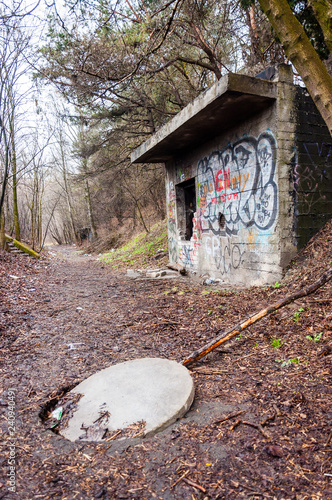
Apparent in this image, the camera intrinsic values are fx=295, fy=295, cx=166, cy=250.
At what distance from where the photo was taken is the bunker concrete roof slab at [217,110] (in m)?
4.64

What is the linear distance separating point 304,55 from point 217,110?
2171 millimetres

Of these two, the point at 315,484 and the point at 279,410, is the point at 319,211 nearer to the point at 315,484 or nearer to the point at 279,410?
the point at 279,410

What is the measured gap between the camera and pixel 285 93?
16.3 feet

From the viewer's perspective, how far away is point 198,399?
99.4 inches

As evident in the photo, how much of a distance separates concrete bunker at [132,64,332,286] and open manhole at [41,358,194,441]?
3215 millimetres

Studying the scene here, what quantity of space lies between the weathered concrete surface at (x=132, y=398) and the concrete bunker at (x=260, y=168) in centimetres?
316

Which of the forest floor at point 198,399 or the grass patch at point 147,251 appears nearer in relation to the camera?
the forest floor at point 198,399

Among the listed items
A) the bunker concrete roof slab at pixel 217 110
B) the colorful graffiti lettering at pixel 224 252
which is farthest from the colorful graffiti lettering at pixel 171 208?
the colorful graffiti lettering at pixel 224 252

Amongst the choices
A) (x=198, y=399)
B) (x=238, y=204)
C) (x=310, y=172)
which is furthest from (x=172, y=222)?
(x=198, y=399)

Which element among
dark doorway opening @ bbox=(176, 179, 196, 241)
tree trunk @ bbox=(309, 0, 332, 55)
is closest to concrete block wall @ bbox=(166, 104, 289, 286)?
dark doorway opening @ bbox=(176, 179, 196, 241)

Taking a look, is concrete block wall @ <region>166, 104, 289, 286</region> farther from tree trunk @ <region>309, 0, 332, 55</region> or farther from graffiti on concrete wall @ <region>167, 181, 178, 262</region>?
tree trunk @ <region>309, 0, 332, 55</region>

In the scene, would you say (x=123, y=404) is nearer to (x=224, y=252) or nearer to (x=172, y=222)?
(x=224, y=252)

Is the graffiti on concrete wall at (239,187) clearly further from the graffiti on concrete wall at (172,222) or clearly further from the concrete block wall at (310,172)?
the graffiti on concrete wall at (172,222)

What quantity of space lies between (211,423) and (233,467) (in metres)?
0.43
